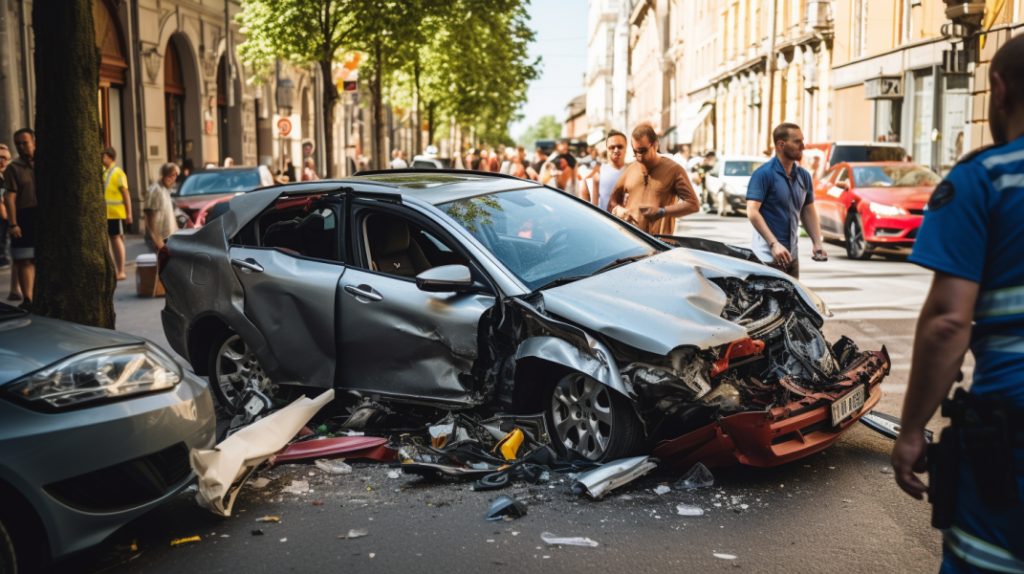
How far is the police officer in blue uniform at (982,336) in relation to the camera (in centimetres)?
205

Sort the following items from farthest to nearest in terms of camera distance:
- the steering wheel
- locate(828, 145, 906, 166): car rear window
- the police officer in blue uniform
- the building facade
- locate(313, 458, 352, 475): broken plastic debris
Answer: locate(828, 145, 906, 166): car rear window, the building facade, the steering wheel, locate(313, 458, 352, 475): broken plastic debris, the police officer in blue uniform

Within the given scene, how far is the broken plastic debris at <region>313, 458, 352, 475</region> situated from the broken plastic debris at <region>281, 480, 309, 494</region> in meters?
0.22

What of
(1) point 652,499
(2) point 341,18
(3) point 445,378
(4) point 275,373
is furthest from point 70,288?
(2) point 341,18

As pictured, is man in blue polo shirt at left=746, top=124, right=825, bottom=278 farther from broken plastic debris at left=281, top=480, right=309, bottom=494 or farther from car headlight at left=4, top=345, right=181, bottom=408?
car headlight at left=4, top=345, right=181, bottom=408

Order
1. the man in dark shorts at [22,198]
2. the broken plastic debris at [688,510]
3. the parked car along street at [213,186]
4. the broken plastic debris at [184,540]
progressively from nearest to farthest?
the broken plastic debris at [184,540] → the broken plastic debris at [688,510] → the man in dark shorts at [22,198] → the parked car along street at [213,186]

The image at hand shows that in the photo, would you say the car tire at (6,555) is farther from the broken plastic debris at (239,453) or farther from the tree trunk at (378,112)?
the tree trunk at (378,112)

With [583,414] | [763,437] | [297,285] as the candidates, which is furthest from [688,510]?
[297,285]

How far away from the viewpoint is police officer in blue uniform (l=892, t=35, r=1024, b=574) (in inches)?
80.8

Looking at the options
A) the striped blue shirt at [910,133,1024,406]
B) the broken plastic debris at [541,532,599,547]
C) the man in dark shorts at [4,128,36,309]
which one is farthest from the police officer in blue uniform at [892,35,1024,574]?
the man in dark shorts at [4,128,36,309]

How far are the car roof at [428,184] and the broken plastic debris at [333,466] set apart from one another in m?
1.52

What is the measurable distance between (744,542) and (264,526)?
81.9 inches

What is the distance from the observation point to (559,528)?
4.21 meters

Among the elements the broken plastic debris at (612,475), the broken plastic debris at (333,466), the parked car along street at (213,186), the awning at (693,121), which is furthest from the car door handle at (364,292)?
the awning at (693,121)

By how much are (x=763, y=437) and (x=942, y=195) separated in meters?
2.46
